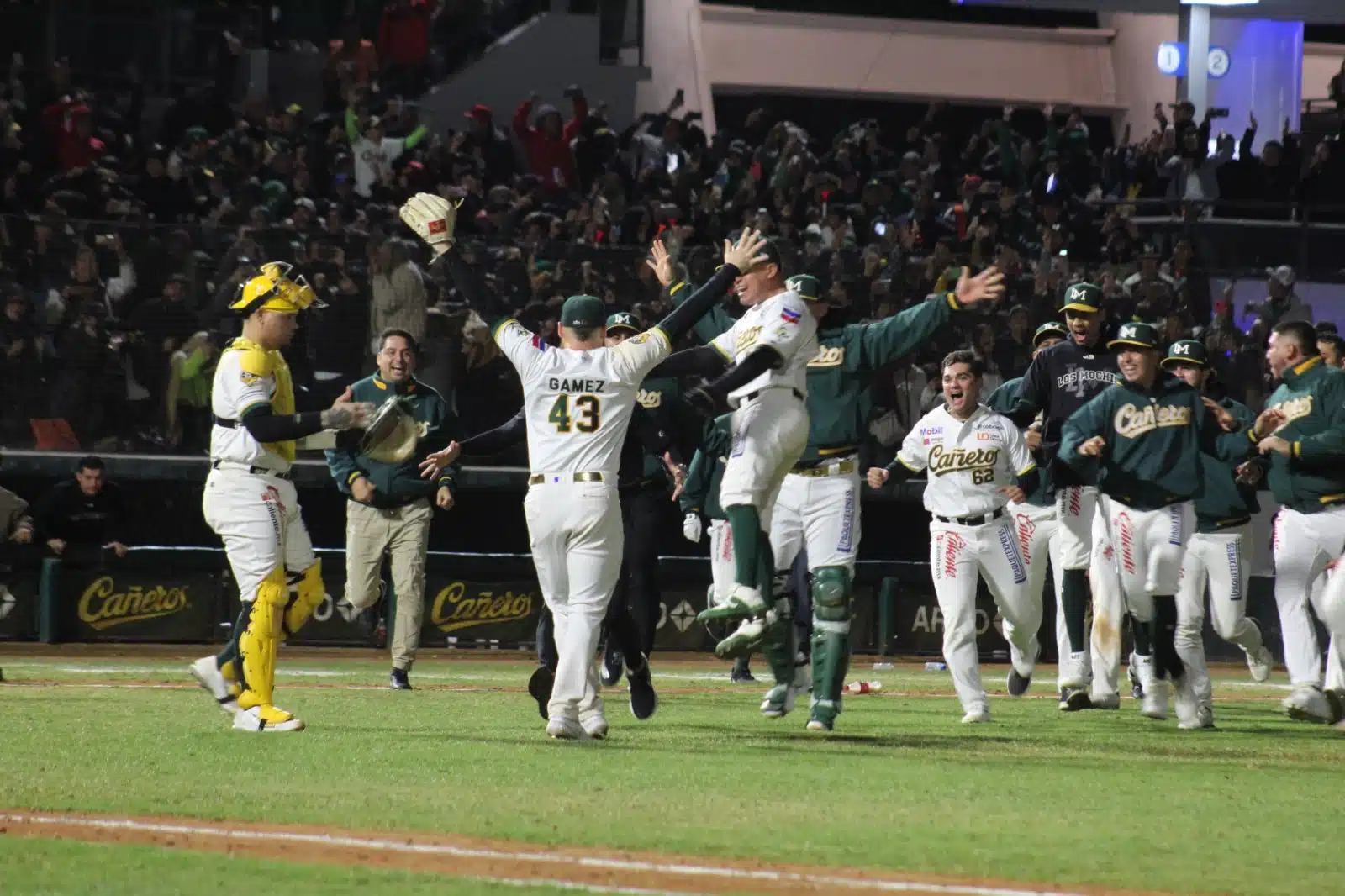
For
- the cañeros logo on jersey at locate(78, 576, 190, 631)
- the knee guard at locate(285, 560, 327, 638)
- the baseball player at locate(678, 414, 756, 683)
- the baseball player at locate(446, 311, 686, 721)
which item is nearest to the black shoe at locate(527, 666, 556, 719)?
the baseball player at locate(446, 311, 686, 721)

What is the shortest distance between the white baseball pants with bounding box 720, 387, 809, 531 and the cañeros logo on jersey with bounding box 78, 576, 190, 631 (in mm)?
10205

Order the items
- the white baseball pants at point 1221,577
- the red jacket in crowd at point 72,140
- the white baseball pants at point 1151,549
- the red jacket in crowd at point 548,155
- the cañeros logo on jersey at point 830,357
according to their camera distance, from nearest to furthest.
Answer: the cañeros logo on jersey at point 830,357, the white baseball pants at point 1151,549, the white baseball pants at point 1221,577, the red jacket in crowd at point 72,140, the red jacket in crowd at point 548,155

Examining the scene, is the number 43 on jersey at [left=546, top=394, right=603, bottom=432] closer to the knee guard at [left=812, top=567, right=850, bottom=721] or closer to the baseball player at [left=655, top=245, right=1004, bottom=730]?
the baseball player at [left=655, top=245, right=1004, bottom=730]

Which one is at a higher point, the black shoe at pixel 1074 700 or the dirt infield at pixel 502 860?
the dirt infield at pixel 502 860

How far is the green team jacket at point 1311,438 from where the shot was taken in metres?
11.6

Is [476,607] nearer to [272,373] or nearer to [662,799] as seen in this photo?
[272,373]

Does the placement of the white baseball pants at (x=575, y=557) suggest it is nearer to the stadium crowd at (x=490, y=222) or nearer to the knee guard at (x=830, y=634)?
the knee guard at (x=830, y=634)

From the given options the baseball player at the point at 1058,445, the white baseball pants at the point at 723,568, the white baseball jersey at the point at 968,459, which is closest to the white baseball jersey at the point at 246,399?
the white baseball pants at the point at 723,568

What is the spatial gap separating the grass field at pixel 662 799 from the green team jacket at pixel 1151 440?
143cm

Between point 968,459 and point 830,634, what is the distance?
6.05 feet

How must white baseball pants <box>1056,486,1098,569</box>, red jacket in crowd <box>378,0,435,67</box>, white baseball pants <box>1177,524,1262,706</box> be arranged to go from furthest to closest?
red jacket in crowd <box>378,0,435,67</box> < white baseball pants <box>1056,486,1098,569</box> < white baseball pants <box>1177,524,1262,706</box>

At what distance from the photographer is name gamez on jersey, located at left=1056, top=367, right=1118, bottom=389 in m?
13.2

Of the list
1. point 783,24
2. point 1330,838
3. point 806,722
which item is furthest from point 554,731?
point 783,24

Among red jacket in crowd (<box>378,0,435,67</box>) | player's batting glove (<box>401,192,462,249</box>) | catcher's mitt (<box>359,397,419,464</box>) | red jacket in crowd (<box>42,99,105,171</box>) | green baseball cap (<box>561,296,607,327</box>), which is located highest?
red jacket in crowd (<box>378,0,435,67</box>)
